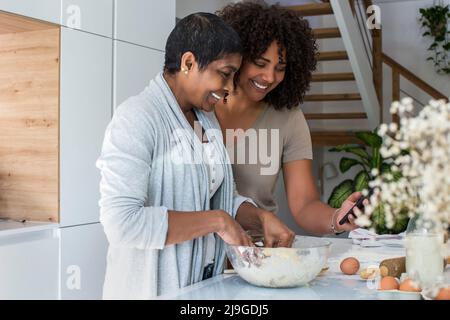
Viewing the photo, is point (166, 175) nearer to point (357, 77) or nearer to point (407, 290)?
point (407, 290)

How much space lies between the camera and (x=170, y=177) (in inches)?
51.4

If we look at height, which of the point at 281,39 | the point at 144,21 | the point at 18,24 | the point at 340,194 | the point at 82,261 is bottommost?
the point at 82,261

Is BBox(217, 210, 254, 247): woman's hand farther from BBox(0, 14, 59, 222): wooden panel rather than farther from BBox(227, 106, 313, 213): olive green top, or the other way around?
BBox(0, 14, 59, 222): wooden panel

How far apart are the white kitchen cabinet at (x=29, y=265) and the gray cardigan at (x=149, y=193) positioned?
0.79 metres

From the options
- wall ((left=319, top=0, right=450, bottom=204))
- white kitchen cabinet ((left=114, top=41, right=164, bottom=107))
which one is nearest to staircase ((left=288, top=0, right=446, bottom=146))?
wall ((left=319, top=0, right=450, bottom=204))

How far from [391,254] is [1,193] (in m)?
1.49

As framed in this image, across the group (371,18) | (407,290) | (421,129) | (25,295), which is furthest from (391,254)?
(371,18)

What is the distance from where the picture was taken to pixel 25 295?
2.08 metres

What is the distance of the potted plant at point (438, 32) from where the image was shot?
230 inches

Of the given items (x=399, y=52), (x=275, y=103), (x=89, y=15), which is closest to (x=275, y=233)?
(x=275, y=103)

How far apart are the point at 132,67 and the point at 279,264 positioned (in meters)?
1.66

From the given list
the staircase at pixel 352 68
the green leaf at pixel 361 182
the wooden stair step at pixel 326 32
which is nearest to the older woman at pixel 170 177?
the staircase at pixel 352 68

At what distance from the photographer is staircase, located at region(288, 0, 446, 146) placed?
421cm

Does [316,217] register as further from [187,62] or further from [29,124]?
[29,124]
